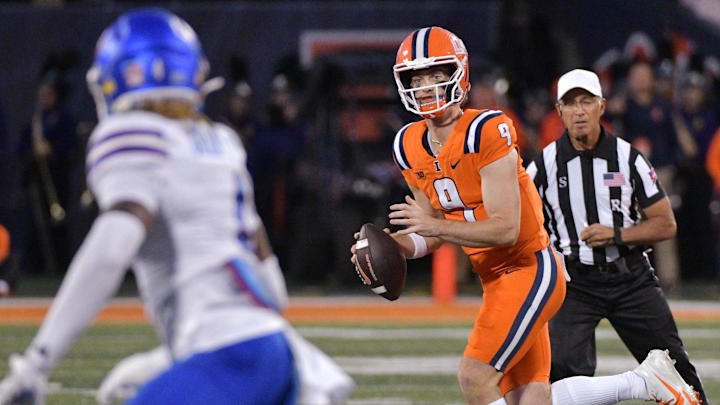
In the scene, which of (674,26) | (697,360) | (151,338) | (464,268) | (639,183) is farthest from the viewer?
(674,26)

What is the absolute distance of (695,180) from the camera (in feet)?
39.9

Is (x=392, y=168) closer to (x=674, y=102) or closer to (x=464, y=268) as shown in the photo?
(x=464, y=268)

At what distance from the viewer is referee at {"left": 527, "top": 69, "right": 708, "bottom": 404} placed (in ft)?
16.9

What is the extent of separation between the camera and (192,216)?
2.81 m

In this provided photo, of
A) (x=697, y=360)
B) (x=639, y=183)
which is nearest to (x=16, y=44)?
(x=697, y=360)

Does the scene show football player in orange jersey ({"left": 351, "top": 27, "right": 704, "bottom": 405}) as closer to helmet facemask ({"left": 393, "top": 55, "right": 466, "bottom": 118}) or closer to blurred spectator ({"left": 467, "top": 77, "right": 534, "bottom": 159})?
helmet facemask ({"left": 393, "top": 55, "right": 466, "bottom": 118})

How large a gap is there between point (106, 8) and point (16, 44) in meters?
0.95

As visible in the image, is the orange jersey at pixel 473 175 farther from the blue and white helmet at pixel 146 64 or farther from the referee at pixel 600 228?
the blue and white helmet at pixel 146 64

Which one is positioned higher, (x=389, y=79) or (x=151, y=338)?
(x=389, y=79)

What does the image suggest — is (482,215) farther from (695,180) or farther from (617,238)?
(695,180)

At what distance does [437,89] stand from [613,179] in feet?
3.94

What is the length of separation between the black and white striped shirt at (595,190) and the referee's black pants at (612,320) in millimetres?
103

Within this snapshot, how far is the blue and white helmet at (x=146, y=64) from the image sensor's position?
9.51 ft

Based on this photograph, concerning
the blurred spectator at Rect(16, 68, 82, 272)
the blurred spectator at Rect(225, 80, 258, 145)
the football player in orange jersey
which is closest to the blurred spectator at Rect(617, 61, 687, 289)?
the blurred spectator at Rect(225, 80, 258, 145)
